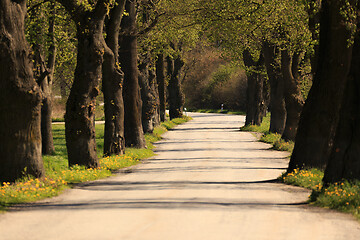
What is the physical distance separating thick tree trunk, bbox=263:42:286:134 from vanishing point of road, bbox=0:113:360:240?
1559 cm

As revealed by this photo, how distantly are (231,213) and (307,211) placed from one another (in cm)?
178

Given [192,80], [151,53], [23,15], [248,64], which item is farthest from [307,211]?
[192,80]

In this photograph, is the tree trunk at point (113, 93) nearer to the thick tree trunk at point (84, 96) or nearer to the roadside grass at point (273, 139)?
the thick tree trunk at point (84, 96)

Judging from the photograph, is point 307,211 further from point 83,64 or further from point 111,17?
point 111,17

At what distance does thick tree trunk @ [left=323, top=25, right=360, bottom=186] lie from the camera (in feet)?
44.6

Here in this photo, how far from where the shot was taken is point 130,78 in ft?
93.2

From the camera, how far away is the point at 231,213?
11.3m

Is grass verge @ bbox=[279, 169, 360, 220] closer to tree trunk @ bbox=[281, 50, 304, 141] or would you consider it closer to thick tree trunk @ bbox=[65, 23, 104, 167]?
thick tree trunk @ bbox=[65, 23, 104, 167]

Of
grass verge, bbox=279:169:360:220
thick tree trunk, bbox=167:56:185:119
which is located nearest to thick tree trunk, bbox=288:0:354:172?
grass verge, bbox=279:169:360:220

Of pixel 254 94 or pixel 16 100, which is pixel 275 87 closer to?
pixel 254 94

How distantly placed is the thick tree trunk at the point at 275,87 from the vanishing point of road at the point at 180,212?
15592 millimetres

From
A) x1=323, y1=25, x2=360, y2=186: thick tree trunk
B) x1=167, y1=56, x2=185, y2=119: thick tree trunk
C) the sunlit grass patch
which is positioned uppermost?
x1=167, y1=56, x2=185, y2=119: thick tree trunk

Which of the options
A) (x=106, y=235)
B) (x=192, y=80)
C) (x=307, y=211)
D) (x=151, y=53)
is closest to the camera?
(x=106, y=235)

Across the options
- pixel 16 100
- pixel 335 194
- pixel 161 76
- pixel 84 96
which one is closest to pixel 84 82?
pixel 84 96
